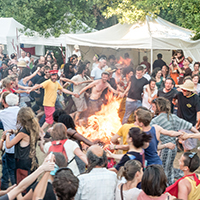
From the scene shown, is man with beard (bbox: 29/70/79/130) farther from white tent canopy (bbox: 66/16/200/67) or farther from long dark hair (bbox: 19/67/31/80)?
white tent canopy (bbox: 66/16/200/67)

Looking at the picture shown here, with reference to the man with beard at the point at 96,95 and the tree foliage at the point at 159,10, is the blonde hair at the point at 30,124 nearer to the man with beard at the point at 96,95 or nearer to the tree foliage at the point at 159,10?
the man with beard at the point at 96,95

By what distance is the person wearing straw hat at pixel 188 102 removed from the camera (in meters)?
6.76

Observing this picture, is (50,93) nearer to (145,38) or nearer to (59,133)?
(59,133)

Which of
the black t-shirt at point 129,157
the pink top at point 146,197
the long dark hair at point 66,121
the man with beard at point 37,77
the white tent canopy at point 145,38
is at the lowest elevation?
the pink top at point 146,197

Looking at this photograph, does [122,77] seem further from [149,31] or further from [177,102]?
[177,102]

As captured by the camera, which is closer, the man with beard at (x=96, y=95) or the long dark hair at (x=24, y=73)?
the man with beard at (x=96, y=95)

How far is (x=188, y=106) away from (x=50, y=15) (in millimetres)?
10343

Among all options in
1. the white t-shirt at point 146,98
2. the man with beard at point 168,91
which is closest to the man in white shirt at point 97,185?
the man with beard at point 168,91

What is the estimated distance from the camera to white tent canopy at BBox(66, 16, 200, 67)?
10.6 meters

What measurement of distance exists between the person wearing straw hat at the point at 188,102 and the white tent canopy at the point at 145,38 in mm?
3938

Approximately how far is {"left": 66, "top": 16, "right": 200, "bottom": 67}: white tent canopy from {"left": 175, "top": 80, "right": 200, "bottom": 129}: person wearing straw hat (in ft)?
12.9

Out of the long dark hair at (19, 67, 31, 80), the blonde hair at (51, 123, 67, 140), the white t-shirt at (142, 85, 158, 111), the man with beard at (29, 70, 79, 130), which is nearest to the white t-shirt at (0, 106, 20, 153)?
the blonde hair at (51, 123, 67, 140)

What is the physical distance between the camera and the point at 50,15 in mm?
15078

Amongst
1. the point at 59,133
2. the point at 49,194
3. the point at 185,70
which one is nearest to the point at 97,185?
the point at 49,194
